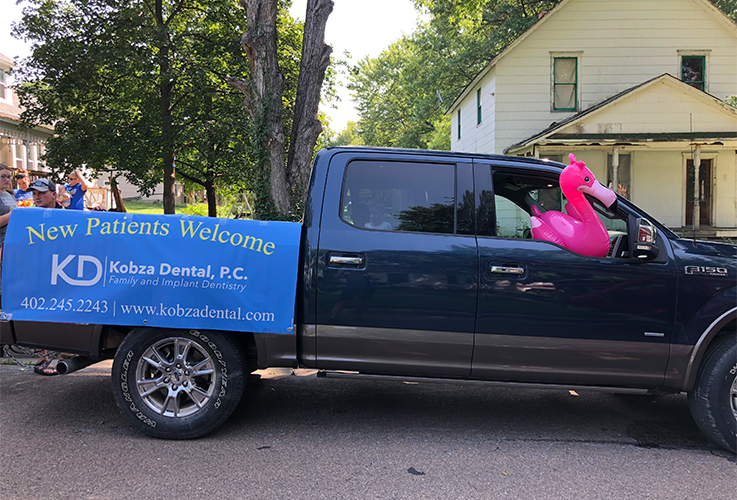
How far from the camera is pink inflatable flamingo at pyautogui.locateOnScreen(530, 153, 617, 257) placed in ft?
12.7

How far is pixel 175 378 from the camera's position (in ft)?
12.9

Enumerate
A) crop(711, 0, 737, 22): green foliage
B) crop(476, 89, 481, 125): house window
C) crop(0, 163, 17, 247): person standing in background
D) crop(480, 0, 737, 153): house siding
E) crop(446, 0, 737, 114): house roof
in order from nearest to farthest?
crop(0, 163, 17, 247): person standing in background < crop(446, 0, 737, 114): house roof < crop(480, 0, 737, 153): house siding < crop(476, 89, 481, 125): house window < crop(711, 0, 737, 22): green foliage

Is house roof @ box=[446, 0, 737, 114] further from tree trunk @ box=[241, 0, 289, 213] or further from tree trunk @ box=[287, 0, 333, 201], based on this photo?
tree trunk @ box=[241, 0, 289, 213]

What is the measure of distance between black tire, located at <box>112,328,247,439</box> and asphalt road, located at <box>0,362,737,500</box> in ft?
0.49

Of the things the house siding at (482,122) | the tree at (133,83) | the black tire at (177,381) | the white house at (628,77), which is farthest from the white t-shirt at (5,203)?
the house siding at (482,122)

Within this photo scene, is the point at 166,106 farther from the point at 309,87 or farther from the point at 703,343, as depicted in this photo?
the point at 703,343

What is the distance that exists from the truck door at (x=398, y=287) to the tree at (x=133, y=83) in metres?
14.7

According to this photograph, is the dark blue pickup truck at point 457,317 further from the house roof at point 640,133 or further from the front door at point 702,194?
the front door at point 702,194

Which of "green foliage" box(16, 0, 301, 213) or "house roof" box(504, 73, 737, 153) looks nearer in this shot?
"house roof" box(504, 73, 737, 153)

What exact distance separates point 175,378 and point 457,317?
210cm

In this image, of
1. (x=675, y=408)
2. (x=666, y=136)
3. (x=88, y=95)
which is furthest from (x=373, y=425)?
(x=88, y=95)

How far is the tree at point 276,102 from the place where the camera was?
32.4 feet

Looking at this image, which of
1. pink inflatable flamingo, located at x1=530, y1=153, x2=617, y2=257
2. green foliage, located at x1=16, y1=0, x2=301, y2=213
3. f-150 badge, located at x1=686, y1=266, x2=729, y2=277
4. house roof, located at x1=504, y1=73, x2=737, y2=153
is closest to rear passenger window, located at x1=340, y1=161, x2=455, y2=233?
pink inflatable flamingo, located at x1=530, y1=153, x2=617, y2=257

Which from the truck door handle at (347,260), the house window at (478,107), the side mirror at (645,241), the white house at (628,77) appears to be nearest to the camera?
the side mirror at (645,241)
